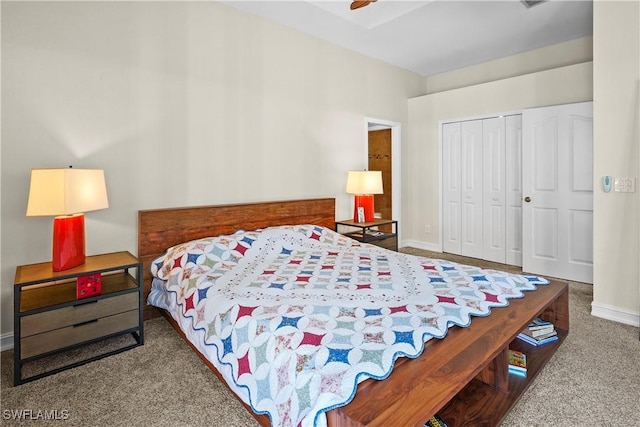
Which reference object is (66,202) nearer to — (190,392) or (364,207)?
(190,392)

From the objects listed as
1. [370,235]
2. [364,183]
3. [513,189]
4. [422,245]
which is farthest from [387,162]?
[370,235]

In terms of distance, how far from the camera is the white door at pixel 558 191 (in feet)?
11.9

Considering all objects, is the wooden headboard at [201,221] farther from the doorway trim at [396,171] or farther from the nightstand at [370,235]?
the doorway trim at [396,171]

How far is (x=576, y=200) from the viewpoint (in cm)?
370

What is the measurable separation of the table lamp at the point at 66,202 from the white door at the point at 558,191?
13.8 ft

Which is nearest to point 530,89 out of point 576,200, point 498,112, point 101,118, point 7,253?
point 498,112

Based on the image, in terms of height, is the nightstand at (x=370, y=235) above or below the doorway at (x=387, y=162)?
below

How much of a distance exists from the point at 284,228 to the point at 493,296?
5.93 feet

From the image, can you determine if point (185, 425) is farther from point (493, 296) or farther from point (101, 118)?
point (101, 118)

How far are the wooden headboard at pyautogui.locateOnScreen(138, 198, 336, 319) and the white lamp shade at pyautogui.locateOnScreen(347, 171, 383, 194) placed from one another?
0.57 metres

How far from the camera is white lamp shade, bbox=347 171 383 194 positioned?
4.04 metres

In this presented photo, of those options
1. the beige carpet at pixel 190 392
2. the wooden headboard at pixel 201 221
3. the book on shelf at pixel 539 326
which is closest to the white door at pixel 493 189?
the beige carpet at pixel 190 392

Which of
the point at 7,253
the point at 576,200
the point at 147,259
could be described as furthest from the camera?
the point at 576,200

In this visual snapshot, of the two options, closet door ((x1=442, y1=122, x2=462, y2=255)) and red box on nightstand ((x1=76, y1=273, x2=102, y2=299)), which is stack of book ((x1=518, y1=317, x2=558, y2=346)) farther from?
closet door ((x1=442, y1=122, x2=462, y2=255))
